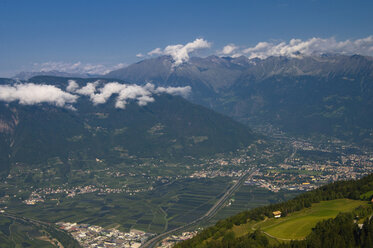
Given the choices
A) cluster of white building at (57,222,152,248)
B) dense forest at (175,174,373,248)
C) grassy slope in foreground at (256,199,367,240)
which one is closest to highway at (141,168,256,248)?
cluster of white building at (57,222,152,248)

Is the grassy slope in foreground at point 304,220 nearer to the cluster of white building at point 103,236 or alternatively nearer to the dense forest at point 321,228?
the dense forest at point 321,228

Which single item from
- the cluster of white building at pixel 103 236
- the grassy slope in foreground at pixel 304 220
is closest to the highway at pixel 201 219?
the cluster of white building at pixel 103 236

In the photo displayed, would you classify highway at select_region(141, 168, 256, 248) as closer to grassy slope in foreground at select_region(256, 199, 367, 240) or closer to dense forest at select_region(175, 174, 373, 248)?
dense forest at select_region(175, 174, 373, 248)

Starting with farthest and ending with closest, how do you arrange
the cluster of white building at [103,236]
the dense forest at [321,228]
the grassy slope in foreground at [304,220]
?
1. the cluster of white building at [103,236]
2. the grassy slope in foreground at [304,220]
3. the dense forest at [321,228]

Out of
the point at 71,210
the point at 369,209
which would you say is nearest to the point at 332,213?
the point at 369,209

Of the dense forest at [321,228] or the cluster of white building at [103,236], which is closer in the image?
the dense forest at [321,228]

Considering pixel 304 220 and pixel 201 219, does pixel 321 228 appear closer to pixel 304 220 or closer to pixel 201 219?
pixel 304 220

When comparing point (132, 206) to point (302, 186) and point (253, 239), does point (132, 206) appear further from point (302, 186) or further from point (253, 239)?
point (253, 239)
